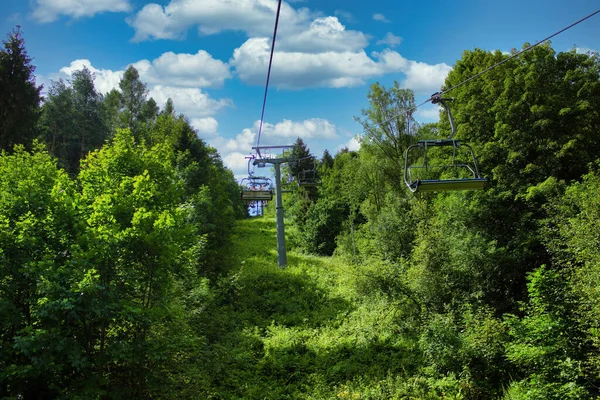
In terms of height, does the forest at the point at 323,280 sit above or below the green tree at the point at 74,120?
below

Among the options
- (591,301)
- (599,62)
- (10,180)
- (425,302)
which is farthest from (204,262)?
(599,62)

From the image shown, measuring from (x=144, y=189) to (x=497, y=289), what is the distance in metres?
16.7

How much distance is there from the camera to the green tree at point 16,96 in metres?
27.4

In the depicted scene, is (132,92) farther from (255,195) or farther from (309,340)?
(309,340)

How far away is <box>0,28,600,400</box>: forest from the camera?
10.0 m

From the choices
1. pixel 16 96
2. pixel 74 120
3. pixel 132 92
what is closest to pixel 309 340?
pixel 16 96

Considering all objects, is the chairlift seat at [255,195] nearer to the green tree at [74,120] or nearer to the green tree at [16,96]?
the green tree at [16,96]

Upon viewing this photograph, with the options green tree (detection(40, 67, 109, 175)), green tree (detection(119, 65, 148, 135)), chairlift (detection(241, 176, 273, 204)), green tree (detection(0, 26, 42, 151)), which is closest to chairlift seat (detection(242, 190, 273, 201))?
chairlift (detection(241, 176, 273, 204))

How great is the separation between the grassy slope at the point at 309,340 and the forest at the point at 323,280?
0.29 feet

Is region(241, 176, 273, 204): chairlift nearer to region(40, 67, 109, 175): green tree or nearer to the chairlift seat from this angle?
the chairlift seat

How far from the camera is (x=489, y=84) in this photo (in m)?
22.2

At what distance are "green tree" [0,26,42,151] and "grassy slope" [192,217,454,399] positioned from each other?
17.8 m

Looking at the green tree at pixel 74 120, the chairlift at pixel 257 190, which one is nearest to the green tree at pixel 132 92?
the green tree at pixel 74 120

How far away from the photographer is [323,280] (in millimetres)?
26156
